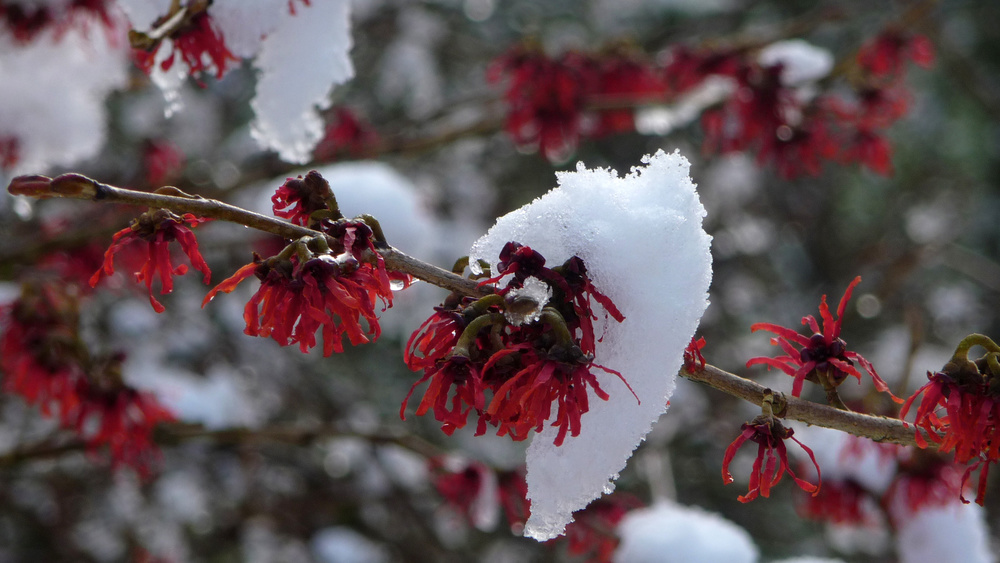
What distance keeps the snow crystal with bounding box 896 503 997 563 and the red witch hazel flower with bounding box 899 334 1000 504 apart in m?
1.79

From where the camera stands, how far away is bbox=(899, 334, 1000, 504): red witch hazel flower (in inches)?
53.2

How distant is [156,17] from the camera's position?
200 centimetres

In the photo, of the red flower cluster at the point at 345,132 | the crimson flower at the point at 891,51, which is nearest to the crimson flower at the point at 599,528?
the red flower cluster at the point at 345,132

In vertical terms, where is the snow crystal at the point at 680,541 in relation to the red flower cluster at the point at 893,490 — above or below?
below

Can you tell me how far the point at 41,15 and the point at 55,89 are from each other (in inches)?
13.4

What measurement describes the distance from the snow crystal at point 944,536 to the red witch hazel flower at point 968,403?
1.79 metres

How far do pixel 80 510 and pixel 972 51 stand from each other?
9.52 metres

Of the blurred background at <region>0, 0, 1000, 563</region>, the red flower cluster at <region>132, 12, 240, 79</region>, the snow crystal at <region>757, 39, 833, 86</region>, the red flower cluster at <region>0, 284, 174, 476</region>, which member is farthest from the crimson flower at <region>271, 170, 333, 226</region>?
the snow crystal at <region>757, 39, 833, 86</region>

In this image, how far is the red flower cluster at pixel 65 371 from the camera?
2.68m

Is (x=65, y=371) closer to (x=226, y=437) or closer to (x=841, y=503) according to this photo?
(x=226, y=437)

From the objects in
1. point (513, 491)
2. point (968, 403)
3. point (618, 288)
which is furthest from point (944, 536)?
point (618, 288)

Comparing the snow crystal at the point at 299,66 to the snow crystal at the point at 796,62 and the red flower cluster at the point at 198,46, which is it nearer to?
the red flower cluster at the point at 198,46

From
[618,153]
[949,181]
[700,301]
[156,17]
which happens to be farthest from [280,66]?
[949,181]

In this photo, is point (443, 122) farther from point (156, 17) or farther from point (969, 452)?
point (969, 452)
